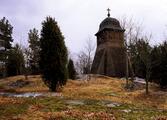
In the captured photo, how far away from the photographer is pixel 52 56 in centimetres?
3200

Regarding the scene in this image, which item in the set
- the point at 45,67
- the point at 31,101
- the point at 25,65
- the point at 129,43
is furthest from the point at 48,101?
the point at 25,65

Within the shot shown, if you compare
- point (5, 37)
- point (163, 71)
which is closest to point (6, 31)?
point (5, 37)

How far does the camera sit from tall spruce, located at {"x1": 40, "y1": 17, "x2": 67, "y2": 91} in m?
31.6

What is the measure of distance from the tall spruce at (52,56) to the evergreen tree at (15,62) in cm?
2812

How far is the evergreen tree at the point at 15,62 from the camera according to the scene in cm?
6136

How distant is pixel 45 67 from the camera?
31734 mm

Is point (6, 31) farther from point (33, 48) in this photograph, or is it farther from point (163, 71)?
point (163, 71)

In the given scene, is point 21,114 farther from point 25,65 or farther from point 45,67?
point 25,65

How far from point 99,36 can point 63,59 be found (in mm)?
Answer: 35817

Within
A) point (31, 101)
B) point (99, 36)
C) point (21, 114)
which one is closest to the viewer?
point (21, 114)

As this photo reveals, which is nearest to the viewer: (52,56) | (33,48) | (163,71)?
(52,56)

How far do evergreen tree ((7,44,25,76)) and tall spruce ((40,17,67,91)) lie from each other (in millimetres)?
28118

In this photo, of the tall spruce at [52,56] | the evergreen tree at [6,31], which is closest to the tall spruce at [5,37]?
the evergreen tree at [6,31]

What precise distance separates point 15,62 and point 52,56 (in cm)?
3577
